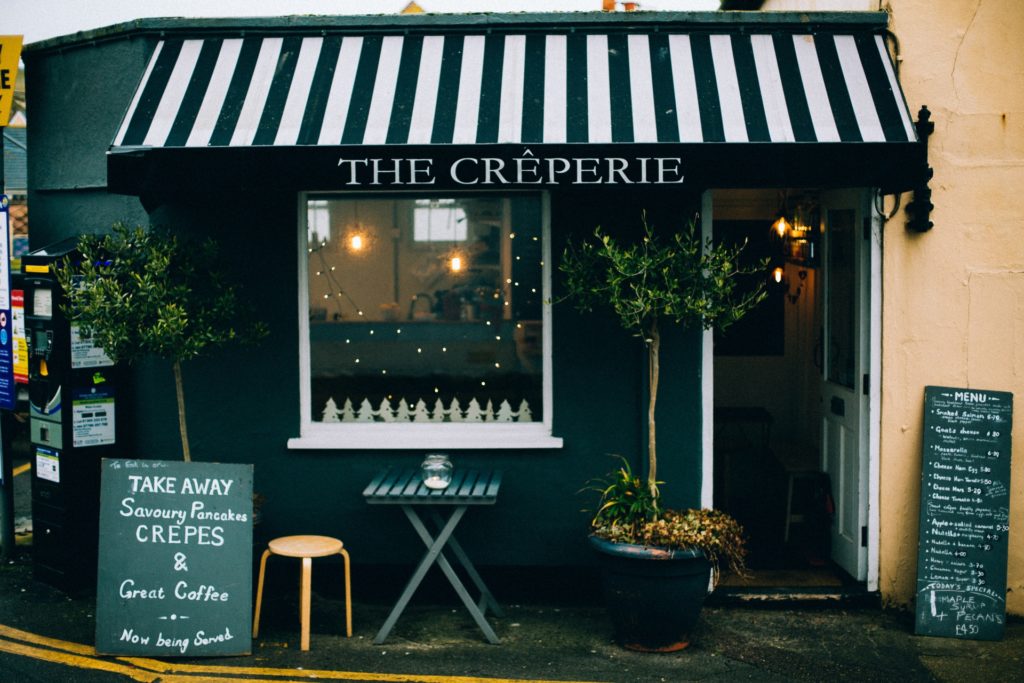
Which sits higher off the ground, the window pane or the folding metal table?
the window pane

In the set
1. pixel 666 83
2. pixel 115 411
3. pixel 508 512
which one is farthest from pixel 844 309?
→ pixel 115 411

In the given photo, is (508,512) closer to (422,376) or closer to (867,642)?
(422,376)

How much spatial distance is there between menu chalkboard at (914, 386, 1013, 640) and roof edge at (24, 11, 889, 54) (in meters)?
2.51

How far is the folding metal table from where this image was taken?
5.88 metres

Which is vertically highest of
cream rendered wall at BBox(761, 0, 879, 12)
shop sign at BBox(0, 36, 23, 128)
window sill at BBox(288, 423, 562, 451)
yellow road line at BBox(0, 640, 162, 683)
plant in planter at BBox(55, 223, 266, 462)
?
cream rendered wall at BBox(761, 0, 879, 12)

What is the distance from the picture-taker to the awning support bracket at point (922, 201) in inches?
245

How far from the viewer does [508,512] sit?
22.0 feet

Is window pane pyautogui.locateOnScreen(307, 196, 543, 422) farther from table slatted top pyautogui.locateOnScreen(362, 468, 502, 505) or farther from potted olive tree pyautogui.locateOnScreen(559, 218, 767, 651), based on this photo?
potted olive tree pyautogui.locateOnScreen(559, 218, 767, 651)

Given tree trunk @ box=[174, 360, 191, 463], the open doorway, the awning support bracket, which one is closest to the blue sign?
tree trunk @ box=[174, 360, 191, 463]

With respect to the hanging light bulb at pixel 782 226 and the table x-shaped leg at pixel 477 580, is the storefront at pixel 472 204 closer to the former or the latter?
the table x-shaped leg at pixel 477 580

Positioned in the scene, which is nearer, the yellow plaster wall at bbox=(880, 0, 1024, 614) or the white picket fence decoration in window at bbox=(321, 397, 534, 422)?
the yellow plaster wall at bbox=(880, 0, 1024, 614)

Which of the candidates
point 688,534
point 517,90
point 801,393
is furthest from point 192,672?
point 801,393

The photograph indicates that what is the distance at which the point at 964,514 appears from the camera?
6.20m

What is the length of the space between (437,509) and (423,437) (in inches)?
28.8
